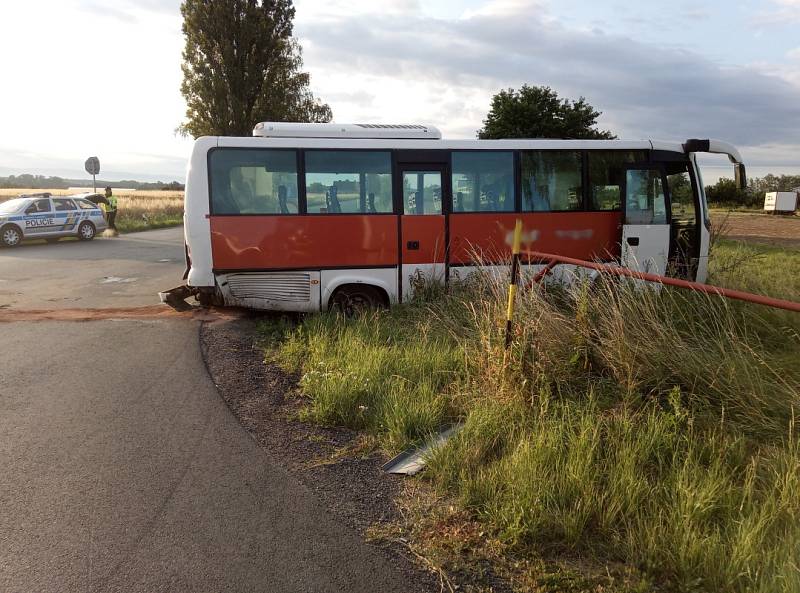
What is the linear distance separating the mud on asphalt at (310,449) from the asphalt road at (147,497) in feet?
0.30

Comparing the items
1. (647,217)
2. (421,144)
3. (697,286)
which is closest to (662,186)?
(647,217)

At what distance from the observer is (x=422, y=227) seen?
8531mm

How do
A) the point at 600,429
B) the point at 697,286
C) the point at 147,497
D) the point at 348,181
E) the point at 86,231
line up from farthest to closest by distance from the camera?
the point at 86,231 < the point at 348,181 < the point at 600,429 < the point at 697,286 < the point at 147,497

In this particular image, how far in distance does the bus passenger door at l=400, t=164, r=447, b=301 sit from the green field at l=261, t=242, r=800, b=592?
2071 mm

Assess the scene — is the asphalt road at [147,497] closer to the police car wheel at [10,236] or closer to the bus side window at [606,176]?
the bus side window at [606,176]

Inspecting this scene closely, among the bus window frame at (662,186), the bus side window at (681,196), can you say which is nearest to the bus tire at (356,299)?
the bus window frame at (662,186)

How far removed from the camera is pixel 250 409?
16.9 feet

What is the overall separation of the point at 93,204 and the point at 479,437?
22997 mm

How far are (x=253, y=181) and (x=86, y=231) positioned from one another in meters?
16.8

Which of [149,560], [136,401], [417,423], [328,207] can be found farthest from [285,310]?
[149,560]

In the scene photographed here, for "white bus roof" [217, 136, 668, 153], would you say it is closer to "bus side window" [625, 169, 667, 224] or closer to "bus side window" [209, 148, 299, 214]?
"bus side window" [209, 148, 299, 214]

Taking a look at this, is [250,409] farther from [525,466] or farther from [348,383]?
[525,466]

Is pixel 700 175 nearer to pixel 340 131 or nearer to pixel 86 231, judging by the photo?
pixel 340 131

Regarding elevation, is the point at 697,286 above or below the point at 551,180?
below
